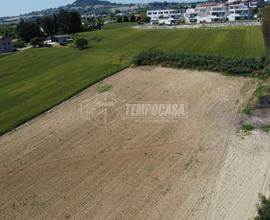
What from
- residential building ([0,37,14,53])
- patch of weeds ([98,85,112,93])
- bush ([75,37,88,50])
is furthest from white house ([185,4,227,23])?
patch of weeds ([98,85,112,93])

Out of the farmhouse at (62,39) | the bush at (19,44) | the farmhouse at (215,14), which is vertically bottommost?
the bush at (19,44)

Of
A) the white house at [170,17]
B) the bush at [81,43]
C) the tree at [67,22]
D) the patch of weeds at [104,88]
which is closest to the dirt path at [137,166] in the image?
the patch of weeds at [104,88]

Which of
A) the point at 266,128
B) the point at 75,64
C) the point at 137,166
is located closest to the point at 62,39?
the point at 75,64

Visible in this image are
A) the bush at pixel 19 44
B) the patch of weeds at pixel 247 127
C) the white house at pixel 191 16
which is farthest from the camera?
the white house at pixel 191 16

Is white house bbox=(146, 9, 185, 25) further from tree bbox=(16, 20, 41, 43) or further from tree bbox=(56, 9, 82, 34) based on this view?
tree bbox=(16, 20, 41, 43)

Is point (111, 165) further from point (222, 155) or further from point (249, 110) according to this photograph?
point (249, 110)

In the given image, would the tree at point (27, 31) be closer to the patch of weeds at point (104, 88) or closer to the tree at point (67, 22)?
the tree at point (67, 22)
